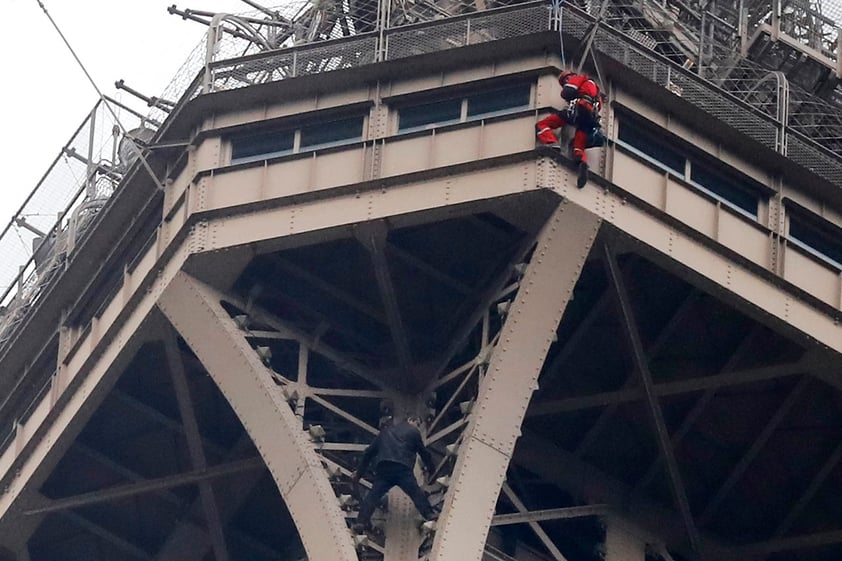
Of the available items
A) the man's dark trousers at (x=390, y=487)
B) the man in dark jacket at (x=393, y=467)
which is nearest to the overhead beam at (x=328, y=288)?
the man in dark jacket at (x=393, y=467)

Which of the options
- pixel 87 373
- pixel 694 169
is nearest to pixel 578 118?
pixel 694 169

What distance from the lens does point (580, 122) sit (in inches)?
1710

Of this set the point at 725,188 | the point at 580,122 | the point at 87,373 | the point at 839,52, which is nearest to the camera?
the point at 580,122

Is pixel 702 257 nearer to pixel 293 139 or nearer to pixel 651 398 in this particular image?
pixel 651 398

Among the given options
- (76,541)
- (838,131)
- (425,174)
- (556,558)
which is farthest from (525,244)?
(76,541)

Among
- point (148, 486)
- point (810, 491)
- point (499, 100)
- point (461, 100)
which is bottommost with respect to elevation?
point (148, 486)

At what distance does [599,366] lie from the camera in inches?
1845

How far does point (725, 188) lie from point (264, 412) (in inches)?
339

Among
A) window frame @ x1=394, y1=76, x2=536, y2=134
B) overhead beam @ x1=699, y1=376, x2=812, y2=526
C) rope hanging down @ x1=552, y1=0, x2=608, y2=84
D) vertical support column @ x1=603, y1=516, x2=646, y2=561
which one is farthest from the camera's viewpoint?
vertical support column @ x1=603, y1=516, x2=646, y2=561

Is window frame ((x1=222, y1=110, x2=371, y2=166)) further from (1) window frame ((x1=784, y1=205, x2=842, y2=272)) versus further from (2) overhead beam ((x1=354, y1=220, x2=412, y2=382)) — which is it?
(1) window frame ((x1=784, y1=205, x2=842, y2=272))

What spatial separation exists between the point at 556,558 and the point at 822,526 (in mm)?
6249

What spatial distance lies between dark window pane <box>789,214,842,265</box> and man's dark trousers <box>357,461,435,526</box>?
8.11 m

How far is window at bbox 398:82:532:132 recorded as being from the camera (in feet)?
147

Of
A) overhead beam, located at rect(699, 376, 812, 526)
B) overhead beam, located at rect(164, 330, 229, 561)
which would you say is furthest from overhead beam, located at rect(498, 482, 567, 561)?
overhead beam, located at rect(164, 330, 229, 561)
